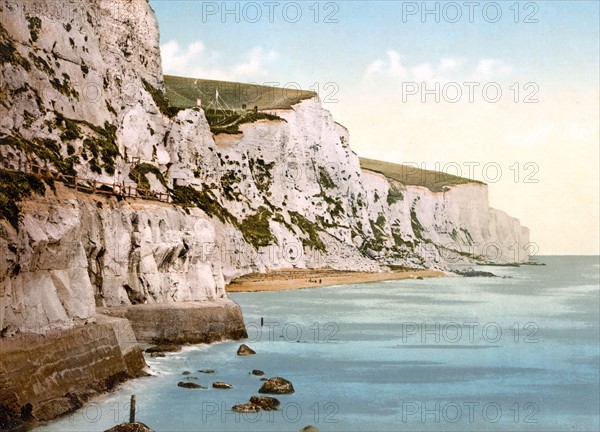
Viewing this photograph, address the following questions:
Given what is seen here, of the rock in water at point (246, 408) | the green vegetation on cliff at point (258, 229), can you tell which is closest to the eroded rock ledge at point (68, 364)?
the rock in water at point (246, 408)

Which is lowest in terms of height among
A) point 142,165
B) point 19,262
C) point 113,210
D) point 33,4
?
point 19,262

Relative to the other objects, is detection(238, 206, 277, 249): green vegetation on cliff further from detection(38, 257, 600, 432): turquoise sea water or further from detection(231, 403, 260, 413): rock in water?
detection(231, 403, 260, 413): rock in water

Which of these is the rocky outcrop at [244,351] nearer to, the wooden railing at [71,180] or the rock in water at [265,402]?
the rock in water at [265,402]

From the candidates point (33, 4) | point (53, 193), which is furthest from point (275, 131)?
point (53, 193)

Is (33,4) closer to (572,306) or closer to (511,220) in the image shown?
(572,306)

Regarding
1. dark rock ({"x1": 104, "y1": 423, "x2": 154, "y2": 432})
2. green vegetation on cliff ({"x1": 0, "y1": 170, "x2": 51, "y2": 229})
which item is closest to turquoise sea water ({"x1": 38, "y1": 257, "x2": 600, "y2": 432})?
dark rock ({"x1": 104, "y1": 423, "x2": 154, "y2": 432})

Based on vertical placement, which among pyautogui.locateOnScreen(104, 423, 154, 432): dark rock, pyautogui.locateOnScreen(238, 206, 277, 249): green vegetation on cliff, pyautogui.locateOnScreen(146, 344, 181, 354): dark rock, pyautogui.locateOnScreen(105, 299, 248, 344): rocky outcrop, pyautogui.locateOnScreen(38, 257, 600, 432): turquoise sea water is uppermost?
pyautogui.locateOnScreen(238, 206, 277, 249): green vegetation on cliff
